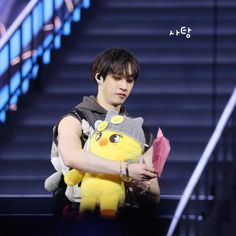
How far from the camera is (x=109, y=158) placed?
2.86 metres

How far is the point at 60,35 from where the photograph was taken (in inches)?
170

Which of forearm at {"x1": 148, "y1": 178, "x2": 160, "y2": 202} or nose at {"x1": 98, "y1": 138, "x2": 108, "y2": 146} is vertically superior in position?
nose at {"x1": 98, "y1": 138, "x2": 108, "y2": 146}

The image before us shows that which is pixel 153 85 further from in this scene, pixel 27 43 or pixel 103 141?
pixel 103 141

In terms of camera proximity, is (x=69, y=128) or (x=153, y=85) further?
(x=153, y=85)

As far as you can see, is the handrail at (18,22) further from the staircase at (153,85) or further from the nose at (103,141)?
the nose at (103,141)

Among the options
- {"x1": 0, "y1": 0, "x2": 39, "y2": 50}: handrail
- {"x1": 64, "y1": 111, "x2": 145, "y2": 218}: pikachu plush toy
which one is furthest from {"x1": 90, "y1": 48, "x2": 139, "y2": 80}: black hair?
{"x1": 0, "y1": 0, "x2": 39, "y2": 50}: handrail

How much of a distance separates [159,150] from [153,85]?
1203 millimetres

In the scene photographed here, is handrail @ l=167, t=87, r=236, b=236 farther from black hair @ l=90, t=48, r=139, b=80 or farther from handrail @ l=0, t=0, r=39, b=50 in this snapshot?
handrail @ l=0, t=0, r=39, b=50

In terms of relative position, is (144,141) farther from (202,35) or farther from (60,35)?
(60,35)

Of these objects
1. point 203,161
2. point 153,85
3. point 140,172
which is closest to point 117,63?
point 140,172

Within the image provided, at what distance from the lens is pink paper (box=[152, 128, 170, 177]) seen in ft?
9.48

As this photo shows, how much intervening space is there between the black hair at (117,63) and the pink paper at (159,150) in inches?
8.0

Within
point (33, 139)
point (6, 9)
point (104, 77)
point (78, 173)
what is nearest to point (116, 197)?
point (78, 173)

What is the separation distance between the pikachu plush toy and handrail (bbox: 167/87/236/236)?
29.3 inches
